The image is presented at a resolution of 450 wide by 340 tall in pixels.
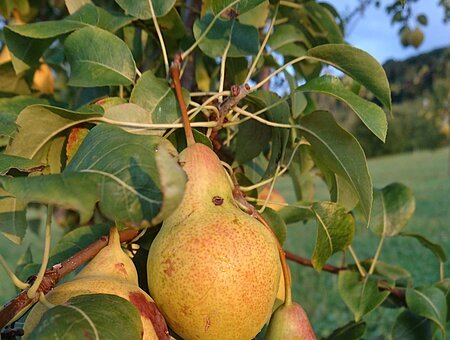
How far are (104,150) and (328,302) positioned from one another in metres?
3.59

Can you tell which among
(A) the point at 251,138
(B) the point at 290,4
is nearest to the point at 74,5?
(A) the point at 251,138

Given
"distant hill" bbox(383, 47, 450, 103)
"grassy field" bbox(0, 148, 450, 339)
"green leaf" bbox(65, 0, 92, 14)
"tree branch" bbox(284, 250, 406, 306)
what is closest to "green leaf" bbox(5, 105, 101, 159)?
"green leaf" bbox(65, 0, 92, 14)

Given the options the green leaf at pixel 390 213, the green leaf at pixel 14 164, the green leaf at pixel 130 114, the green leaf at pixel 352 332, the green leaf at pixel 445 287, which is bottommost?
the green leaf at pixel 352 332

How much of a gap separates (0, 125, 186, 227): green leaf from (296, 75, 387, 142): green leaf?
0.32 metres

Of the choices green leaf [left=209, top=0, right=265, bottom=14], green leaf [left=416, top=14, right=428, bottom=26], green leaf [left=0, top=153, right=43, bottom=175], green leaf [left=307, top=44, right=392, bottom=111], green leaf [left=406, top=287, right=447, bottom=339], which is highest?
green leaf [left=209, top=0, right=265, bottom=14]

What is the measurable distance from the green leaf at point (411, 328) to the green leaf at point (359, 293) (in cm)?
16

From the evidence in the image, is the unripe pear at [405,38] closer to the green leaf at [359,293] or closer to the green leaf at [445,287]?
the green leaf at [445,287]

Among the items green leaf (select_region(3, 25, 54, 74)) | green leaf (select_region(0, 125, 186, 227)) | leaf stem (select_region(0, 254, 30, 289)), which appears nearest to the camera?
green leaf (select_region(0, 125, 186, 227))

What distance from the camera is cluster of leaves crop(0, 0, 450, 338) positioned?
0.54m

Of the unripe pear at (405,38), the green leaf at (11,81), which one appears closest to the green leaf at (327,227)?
the green leaf at (11,81)

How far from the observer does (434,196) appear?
8578mm

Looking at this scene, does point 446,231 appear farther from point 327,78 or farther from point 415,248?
point 327,78

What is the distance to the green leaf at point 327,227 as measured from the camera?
2.99ft

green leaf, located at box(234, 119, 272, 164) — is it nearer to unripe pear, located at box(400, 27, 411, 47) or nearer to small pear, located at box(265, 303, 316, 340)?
small pear, located at box(265, 303, 316, 340)
